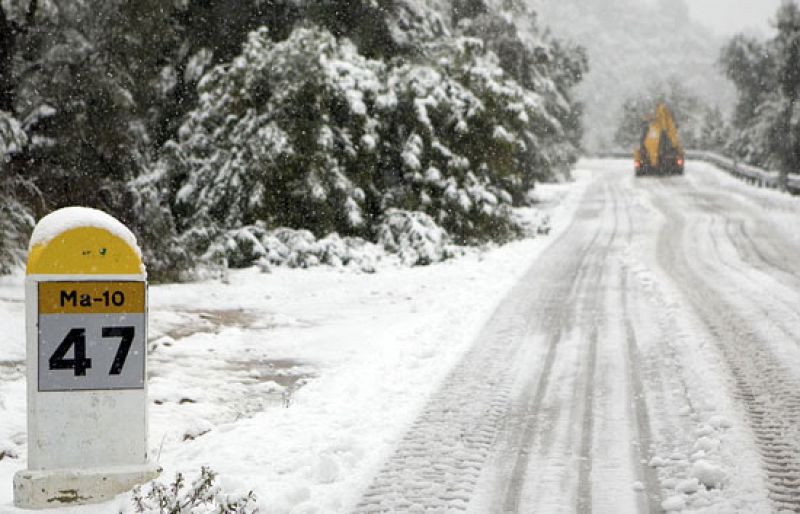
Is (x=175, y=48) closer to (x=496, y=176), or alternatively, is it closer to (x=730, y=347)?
(x=496, y=176)

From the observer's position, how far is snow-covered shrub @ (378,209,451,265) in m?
15.2

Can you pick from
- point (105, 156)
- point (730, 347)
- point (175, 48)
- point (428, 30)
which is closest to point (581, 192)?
point (428, 30)

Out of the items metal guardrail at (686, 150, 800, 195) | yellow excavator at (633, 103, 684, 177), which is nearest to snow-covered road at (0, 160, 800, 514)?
metal guardrail at (686, 150, 800, 195)

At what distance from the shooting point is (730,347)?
7.64 metres

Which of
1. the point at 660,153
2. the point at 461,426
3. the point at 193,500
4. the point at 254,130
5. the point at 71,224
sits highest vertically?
the point at 660,153

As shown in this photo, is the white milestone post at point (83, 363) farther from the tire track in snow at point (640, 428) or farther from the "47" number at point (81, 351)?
the tire track in snow at point (640, 428)

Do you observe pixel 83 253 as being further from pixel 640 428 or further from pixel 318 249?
pixel 318 249

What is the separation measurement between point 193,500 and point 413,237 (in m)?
11.7

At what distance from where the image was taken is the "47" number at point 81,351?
4184 millimetres

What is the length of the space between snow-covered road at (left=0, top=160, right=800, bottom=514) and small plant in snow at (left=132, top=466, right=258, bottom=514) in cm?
15

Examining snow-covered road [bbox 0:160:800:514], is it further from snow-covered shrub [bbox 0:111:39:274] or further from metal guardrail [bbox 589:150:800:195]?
metal guardrail [bbox 589:150:800:195]

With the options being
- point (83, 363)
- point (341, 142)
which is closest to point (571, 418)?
point (83, 363)

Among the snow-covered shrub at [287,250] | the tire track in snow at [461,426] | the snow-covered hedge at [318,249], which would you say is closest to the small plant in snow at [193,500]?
the tire track in snow at [461,426]

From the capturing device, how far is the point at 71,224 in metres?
4.18
